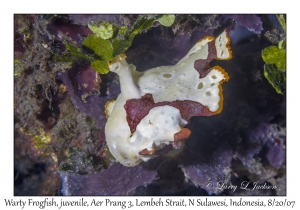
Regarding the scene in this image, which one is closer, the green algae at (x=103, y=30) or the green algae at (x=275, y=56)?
the green algae at (x=103, y=30)

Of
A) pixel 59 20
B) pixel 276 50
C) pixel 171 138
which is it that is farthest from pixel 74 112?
pixel 276 50

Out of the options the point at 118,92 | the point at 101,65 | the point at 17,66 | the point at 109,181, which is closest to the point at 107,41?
the point at 101,65

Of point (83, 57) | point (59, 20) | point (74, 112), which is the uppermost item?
point (59, 20)

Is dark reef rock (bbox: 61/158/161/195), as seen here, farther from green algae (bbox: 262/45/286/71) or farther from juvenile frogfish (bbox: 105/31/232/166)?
green algae (bbox: 262/45/286/71)

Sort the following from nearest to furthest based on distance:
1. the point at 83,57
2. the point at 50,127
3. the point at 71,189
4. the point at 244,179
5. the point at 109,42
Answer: the point at 109,42
the point at 83,57
the point at 71,189
the point at 50,127
the point at 244,179

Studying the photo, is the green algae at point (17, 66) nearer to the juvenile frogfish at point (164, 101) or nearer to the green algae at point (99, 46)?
the green algae at point (99, 46)

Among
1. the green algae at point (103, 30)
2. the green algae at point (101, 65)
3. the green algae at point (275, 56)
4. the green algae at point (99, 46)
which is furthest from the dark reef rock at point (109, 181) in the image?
the green algae at point (275, 56)

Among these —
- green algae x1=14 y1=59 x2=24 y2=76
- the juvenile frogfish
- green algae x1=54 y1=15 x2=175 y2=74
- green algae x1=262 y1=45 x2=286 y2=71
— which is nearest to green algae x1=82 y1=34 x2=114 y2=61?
green algae x1=54 y1=15 x2=175 y2=74
